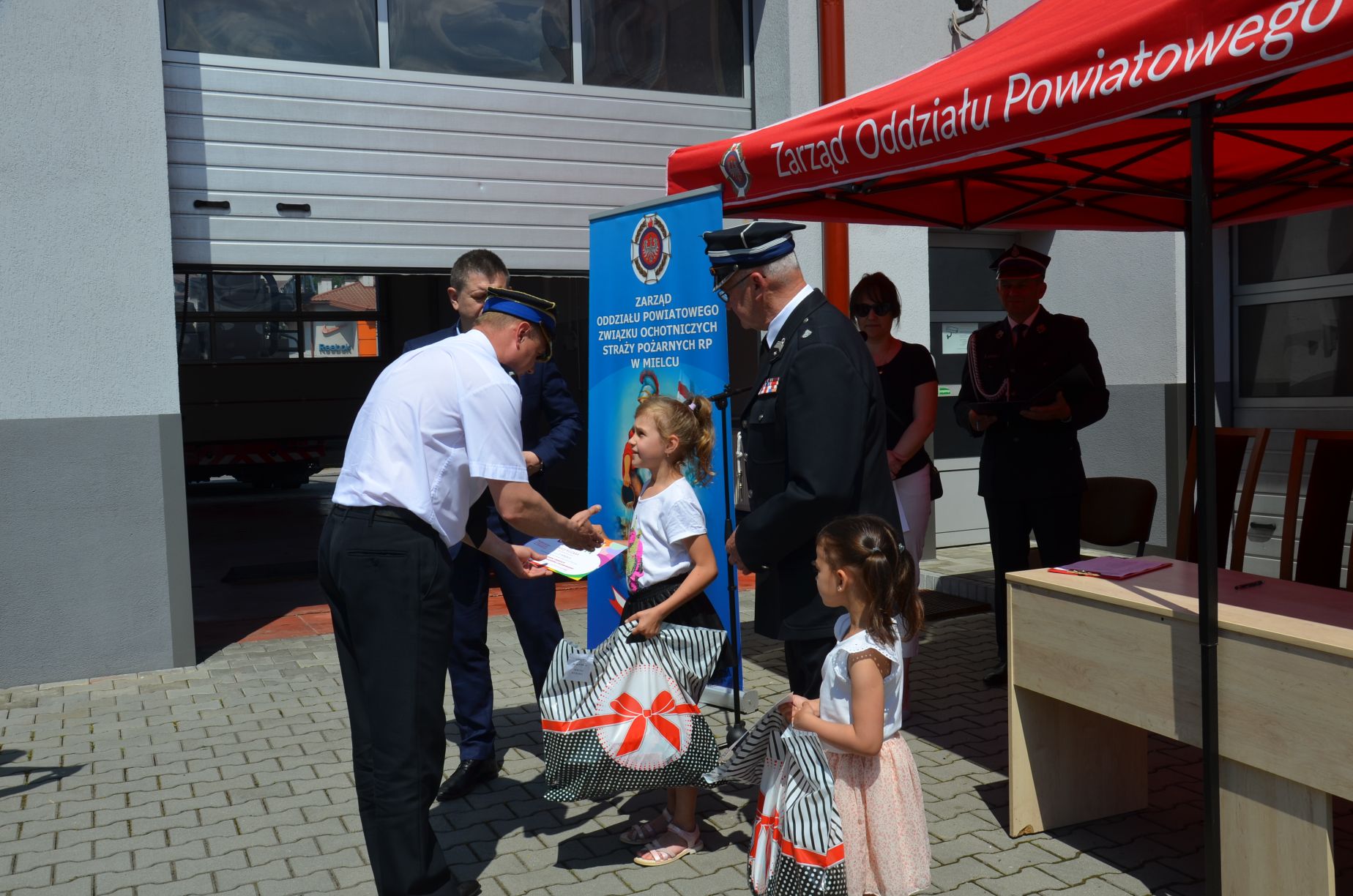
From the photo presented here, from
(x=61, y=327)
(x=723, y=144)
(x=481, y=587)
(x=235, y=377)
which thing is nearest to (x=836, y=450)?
(x=481, y=587)

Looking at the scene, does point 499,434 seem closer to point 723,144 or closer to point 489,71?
point 723,144

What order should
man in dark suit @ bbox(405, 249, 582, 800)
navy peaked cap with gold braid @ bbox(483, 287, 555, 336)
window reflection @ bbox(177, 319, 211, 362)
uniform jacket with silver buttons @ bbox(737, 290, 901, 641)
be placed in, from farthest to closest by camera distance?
window reflection @ bbox(177, 319, 211, 362), man in dark suit @ bbox(405, 249, 582, 800), navy peaked cap with gold braid @ bbox(483, 287, 555, 336), uniform jacket with silver buttons @ bbox(737, 290, 901, 641)

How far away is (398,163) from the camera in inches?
283

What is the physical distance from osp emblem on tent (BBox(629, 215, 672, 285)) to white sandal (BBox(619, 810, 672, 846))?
90.7 inches

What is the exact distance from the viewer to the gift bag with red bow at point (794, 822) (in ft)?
9.53

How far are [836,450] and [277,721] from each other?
347 cm

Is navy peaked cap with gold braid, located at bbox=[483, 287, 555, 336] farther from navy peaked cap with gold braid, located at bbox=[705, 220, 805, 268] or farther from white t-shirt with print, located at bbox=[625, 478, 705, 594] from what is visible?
white t-shirt with print, located at bbox=[625, 478, 705, 594]

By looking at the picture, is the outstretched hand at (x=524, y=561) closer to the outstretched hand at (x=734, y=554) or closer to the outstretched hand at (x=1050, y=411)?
the outstretched hand at (x=734, y=554)

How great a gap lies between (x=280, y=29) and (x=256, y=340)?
359 inches

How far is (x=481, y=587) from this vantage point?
4387 millimetres

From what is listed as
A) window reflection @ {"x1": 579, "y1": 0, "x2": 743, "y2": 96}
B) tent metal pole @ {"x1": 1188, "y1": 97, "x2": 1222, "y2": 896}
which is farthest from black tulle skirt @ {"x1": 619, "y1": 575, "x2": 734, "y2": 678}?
window reflection @ {"x1": 579, "y1": 0, "x2": 743, "y2": 96}

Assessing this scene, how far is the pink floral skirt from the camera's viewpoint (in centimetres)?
300

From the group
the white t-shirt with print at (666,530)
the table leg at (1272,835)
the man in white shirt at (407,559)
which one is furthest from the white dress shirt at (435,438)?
the table leg at (1272,835)

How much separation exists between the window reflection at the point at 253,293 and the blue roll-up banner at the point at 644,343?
36.7 feet
